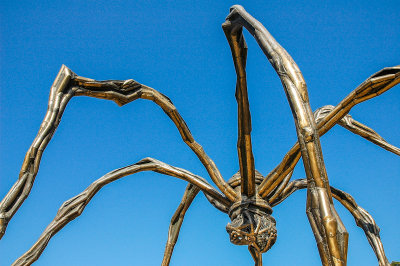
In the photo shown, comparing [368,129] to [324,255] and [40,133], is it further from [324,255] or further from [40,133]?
[40,133]

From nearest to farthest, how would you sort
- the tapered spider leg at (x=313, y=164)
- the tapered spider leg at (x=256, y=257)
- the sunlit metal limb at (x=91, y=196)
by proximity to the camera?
the tapered spider leg at (x=313, y=164) < the sunlit metal limb at (x=91, y=196) < the tapered spider leg at (x=256, y=257)

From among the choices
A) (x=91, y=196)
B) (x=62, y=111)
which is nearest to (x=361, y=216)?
(x=91, y=196)

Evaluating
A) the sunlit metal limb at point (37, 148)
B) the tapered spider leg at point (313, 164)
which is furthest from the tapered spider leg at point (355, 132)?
the sunlit metal limb at point (37, 148)

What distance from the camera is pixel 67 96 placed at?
5.08 metres

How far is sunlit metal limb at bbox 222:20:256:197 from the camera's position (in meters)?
5.38

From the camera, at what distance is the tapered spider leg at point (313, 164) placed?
290 centimetres

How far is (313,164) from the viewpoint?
314 cm

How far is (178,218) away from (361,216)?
325 cm

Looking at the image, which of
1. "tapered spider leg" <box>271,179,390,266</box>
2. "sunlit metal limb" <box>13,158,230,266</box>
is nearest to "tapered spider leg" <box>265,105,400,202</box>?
"tapered spider leg" <box>271,179,390,266</box>

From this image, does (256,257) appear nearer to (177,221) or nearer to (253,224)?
(177,221)

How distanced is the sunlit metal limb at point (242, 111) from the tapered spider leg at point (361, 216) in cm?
86

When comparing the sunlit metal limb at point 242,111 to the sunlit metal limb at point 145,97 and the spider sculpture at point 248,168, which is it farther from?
the sunlit metal limb at point 145,97

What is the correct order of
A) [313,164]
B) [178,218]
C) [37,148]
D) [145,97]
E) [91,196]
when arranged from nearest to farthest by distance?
[313,164]
[37,148]
[91,196]
[145,97]
[178,218]

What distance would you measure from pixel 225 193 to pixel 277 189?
2.56ft
